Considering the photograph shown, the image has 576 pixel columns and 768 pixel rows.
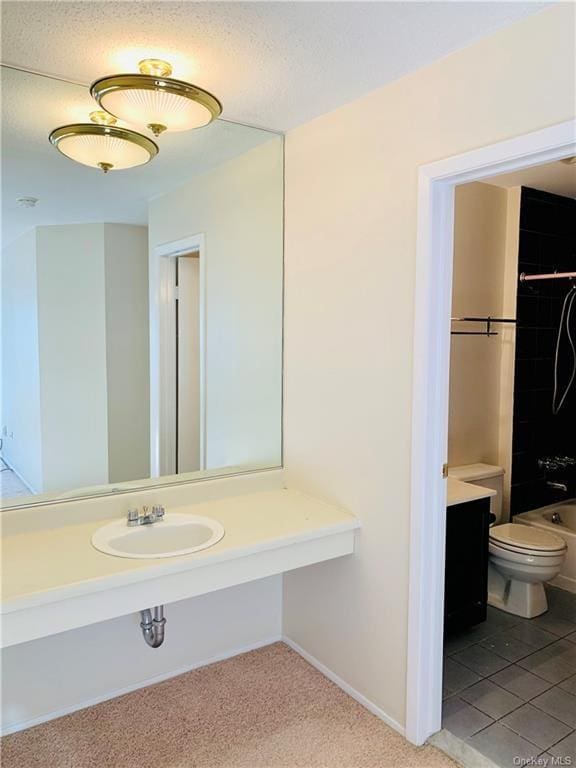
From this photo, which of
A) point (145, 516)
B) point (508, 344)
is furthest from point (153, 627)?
point (508, 344)

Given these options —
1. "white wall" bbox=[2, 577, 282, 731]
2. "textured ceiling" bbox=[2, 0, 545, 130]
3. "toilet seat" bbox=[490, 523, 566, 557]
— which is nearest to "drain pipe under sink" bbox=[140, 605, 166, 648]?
"white wall" bbox=[2, 577, 282, 731]

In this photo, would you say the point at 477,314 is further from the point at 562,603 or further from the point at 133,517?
the point at 133,517

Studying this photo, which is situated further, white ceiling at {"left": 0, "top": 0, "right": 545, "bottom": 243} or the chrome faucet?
the chrome faucet

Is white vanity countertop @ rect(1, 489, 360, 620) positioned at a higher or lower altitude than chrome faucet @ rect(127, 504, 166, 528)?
lower

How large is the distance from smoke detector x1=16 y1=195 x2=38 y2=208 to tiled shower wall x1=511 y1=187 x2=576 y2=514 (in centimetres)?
273

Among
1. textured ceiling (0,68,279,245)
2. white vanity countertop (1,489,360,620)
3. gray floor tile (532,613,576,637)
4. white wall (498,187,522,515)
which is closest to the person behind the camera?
white vanity countertop (1,489,360,620)

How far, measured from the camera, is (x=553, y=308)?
3.69m

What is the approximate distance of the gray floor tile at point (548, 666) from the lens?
2.45 m

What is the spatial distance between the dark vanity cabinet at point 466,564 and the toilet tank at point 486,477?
0.47 meters

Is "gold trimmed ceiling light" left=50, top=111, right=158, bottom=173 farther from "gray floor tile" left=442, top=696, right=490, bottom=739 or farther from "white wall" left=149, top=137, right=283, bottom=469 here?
"gray floor tile" left=442, top=696, right=490, bottom=739

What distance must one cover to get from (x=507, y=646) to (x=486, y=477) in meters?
0.92

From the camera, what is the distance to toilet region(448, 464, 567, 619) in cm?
287

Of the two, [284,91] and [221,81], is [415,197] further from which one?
[221,81]

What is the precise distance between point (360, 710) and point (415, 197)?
6.39 ft
